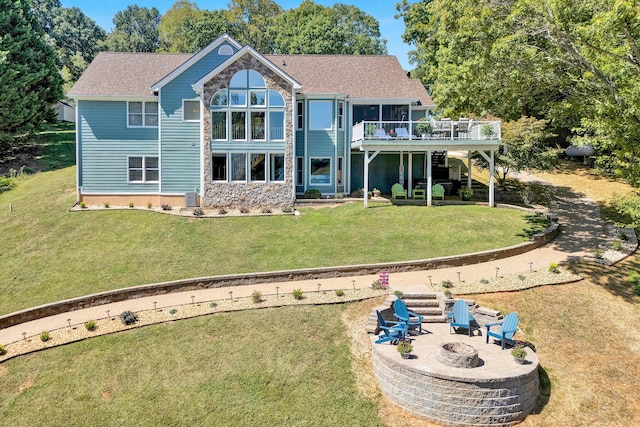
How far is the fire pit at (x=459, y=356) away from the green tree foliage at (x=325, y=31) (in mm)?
50043

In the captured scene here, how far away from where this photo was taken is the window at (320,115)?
2614cm

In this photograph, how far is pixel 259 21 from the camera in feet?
230

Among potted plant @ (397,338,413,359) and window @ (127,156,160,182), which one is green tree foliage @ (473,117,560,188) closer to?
potted plant @ (397,338,413,359)

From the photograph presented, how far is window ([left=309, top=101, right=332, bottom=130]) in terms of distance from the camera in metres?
26.1

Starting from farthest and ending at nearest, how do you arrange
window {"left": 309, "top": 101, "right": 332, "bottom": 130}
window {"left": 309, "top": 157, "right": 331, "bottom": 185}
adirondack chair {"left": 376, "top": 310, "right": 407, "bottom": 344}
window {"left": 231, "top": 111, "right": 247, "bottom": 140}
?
window {"left": 309, "top": 157, "right": 331, "bottom": 185}
window {"left": 309, "top": 101, "right": 332, "bottom": 130}
window {"left": 231, "top": 111, "right": 247, "bottom": 140}
adirondack chair {"left": 376, "top": 310, "right": 407, "bottom": 344}

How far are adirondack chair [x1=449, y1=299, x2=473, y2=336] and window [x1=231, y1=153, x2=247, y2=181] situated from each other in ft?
49.0

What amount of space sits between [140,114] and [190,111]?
2952mm

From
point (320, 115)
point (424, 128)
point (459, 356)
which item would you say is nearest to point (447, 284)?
point (459, 356)

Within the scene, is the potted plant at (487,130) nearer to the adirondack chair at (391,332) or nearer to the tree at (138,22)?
the adirondack chair at (391,332)

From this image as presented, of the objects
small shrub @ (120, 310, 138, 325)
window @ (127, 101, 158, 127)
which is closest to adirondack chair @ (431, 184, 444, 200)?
window @ (127, 101, 158, 127)

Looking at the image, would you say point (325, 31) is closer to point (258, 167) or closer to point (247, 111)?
point (247, 111)

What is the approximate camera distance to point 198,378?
1106 cm

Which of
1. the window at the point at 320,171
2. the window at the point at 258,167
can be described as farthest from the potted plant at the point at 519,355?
the window at the point at 320,171

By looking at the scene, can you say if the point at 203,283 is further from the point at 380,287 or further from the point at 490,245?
the point at 490,245
